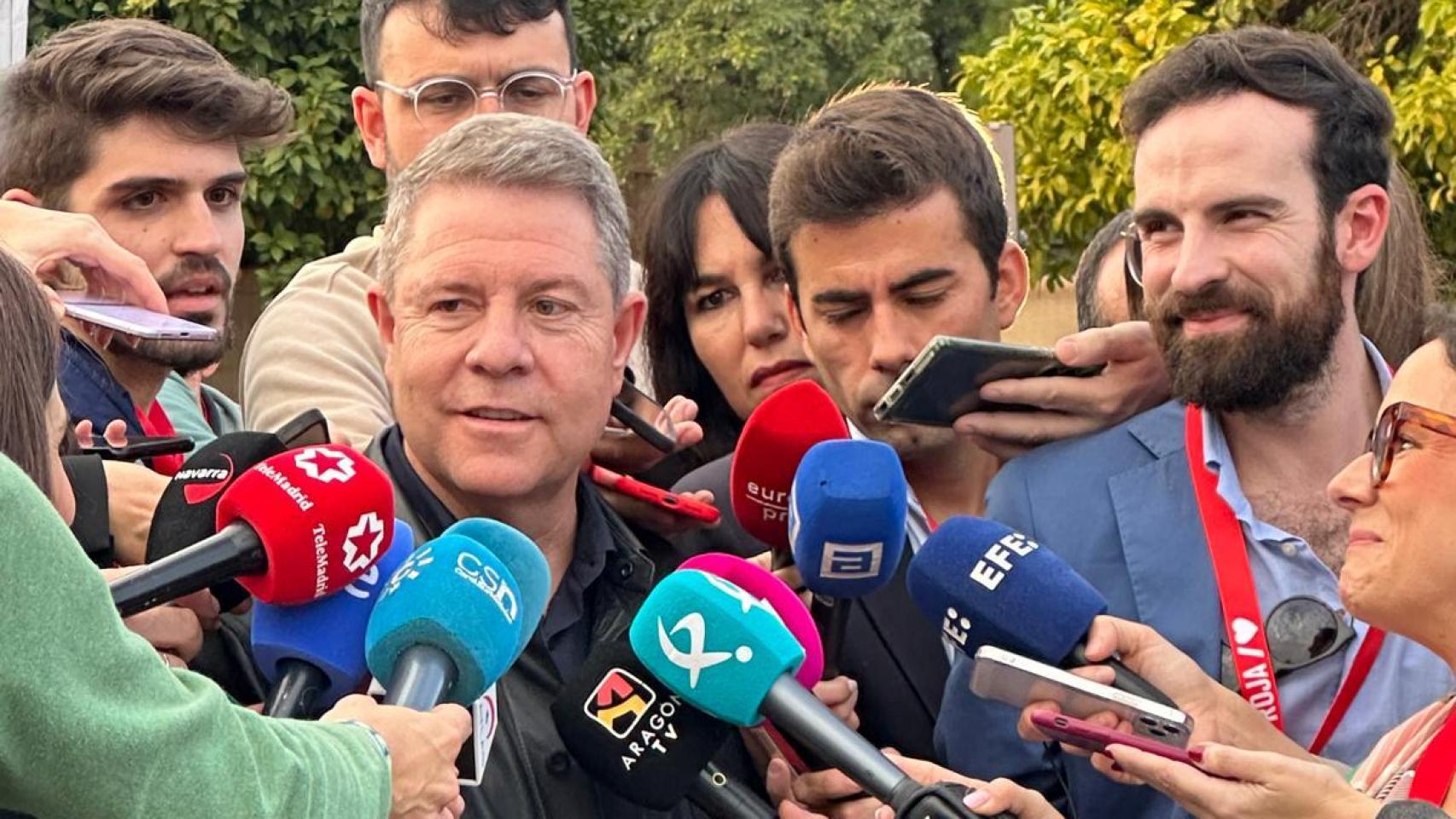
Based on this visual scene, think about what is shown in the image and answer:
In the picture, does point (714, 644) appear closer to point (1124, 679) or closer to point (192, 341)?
point (1124, 679)

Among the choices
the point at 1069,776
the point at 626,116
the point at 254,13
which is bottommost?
the point at 626,116

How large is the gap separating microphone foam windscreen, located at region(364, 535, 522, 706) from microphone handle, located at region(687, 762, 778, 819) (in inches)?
16.1

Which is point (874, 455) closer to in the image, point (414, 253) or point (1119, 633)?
point (1119, 633)

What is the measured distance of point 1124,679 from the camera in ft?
10.2

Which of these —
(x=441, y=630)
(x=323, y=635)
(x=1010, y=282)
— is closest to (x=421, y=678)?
(x=441, y=630)

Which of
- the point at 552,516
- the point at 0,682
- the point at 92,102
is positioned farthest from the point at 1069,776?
the point at 92,102

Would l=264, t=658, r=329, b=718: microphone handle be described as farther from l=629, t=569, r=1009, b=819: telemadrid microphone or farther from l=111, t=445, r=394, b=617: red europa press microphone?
l=629, t=569, r=1009, b=819: telemadrid microphone

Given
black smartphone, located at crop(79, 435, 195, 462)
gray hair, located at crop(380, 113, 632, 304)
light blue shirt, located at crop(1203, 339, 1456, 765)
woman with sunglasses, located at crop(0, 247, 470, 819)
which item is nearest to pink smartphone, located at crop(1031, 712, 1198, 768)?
light blue shirt, located at crop(1203, 339, 1456, 765)

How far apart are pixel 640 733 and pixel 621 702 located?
0.05 m

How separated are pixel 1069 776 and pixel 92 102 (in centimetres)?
231

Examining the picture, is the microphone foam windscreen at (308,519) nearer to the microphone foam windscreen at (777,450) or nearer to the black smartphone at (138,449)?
the black smartphone at (138,449)

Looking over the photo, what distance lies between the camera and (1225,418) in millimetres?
3920

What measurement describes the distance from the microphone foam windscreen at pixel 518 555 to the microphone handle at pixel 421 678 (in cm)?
20

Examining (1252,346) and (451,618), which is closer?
(451,618)
